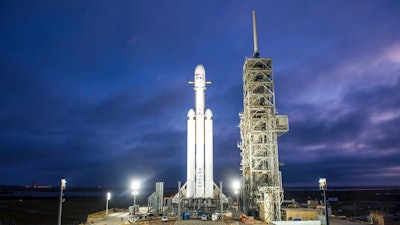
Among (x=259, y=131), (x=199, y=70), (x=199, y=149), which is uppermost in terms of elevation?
(x=199, y=70)

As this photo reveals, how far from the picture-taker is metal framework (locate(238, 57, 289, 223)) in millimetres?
51406

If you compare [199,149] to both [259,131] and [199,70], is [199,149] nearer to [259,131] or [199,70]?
[259,131]

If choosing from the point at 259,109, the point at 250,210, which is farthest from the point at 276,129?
the point at 250,210

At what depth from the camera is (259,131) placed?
169 feet

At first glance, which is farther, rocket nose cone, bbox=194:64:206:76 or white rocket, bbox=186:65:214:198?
rocket nose cone, bbox=194:64:206:76

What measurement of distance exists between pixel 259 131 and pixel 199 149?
1020 centimetres

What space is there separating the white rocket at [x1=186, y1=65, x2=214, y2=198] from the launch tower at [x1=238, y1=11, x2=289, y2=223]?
21.3 ft

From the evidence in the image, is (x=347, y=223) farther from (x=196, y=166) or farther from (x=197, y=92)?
(x=197, y=92)

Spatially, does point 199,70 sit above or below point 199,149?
above

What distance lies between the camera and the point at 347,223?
4259 centimetres

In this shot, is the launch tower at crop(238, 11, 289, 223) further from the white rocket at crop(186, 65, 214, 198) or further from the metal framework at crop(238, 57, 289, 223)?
the white rocket at crop(186, 65, 214, 198)

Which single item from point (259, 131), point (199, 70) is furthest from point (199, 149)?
point (199, 70)

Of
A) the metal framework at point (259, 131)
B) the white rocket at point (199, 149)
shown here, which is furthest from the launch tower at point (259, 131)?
the white rocket at point (199, 149)

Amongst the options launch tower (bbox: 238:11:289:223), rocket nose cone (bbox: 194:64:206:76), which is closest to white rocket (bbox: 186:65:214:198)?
rocket nose cone (bbox: 194:64:206:76)
